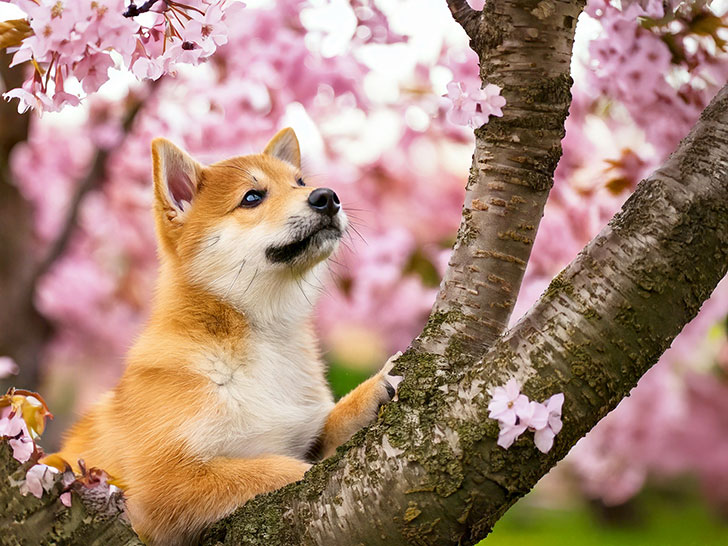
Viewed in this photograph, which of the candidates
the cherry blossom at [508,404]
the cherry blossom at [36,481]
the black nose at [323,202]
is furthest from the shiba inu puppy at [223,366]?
the cherry blossom at [508,404]

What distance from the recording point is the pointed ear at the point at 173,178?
2.89 meters

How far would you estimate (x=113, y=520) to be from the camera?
193 centimetres

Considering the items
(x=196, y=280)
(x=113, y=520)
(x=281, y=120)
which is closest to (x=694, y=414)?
(x=281, y=120)

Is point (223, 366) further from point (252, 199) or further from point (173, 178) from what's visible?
point (173, 178)

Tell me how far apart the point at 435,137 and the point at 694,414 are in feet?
17.7

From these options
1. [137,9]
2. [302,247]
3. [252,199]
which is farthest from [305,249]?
[137,9]

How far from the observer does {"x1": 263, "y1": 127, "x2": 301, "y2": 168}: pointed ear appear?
3416mm

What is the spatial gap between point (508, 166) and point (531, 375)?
594mm

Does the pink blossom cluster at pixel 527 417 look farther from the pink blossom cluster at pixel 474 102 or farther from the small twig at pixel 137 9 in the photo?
the small twig at pixel 137 9

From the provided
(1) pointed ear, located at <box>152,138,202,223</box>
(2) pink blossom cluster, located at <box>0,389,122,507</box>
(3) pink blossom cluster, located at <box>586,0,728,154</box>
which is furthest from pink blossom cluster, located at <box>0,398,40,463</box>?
(3) pink blossom cluster, located at <box>586,0,728,154</box>

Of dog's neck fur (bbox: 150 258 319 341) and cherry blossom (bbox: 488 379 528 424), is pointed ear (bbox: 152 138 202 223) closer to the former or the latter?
dog's neck fur (bbox: 150 258 319 341)

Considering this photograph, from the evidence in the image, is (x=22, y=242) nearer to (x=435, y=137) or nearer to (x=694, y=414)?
(x=435, y=137)

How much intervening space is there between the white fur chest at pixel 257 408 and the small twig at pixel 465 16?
3.84 feet

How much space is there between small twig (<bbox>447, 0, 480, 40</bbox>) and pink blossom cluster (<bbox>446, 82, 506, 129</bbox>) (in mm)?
156
